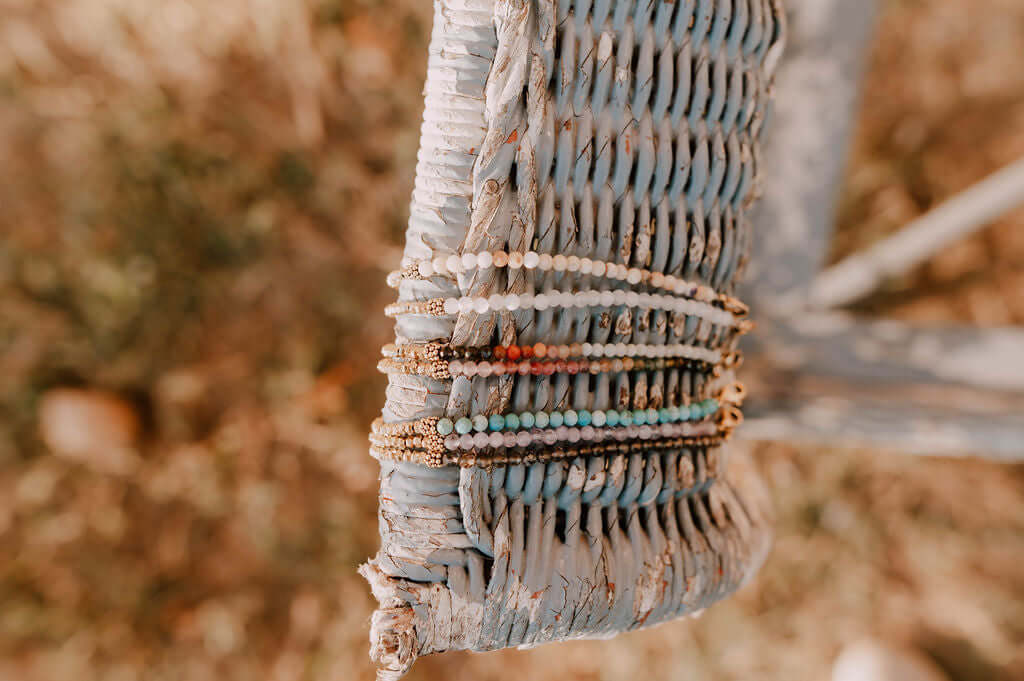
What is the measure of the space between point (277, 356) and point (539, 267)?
99cm

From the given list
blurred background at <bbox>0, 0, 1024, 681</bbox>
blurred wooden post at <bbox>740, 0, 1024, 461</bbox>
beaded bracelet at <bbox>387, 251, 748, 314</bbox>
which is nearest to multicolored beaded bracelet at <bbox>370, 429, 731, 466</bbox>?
beaded bracelet at <bbox>387, 251, 748, 314</bbox>

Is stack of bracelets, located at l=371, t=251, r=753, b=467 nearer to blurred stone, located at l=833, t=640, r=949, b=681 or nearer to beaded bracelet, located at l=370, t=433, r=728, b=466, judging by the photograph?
beaded bracelet, located at l=370, t=433, r=728, b=466

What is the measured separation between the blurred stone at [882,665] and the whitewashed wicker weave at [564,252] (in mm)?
818

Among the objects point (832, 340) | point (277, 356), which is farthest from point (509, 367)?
point (277, 356)

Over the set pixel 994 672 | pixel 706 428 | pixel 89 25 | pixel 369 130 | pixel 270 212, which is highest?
pixel 89 25

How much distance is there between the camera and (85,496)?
4.09ft

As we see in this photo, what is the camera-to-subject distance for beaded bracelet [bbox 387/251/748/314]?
353 mm

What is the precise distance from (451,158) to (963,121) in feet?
4.04

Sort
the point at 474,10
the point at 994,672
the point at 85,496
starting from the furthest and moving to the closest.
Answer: the point at 85,496, the point at 994,672, the point at 474,10

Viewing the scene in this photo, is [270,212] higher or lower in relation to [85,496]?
higher

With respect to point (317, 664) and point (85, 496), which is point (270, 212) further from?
point (317, 664)

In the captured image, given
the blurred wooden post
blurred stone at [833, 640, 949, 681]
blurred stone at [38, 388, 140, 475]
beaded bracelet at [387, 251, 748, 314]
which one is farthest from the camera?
blurred stone at [38, 388, 140, 475]

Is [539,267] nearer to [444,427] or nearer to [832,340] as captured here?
[444,427]

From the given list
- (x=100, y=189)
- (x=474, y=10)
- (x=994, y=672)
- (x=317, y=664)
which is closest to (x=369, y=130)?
(x=100, y=189)
